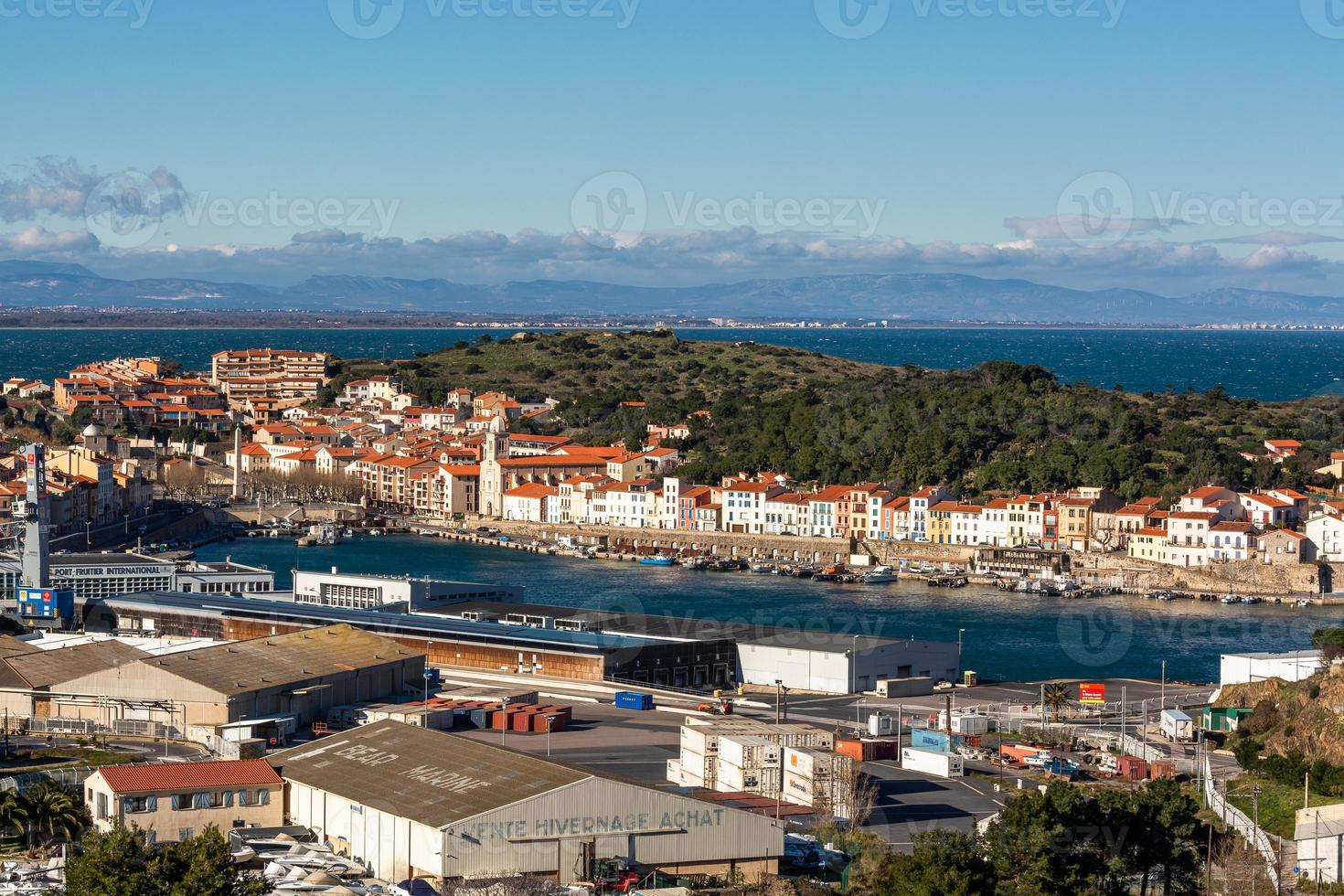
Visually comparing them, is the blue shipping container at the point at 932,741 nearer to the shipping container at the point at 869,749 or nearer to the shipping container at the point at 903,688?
the shipping container at the point at 869,749

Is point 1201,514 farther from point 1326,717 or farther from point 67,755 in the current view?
point 67,755

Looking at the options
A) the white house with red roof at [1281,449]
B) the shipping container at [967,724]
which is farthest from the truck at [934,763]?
the white house with red roof at [1281,449]

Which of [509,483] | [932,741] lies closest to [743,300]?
[509,483]

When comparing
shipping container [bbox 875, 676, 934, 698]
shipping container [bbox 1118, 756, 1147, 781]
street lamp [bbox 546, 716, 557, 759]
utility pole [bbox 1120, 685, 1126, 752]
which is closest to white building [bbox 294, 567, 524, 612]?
shipping container [bbox 875, 676, 934, 698]

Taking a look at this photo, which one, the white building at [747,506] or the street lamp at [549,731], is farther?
the white building at [747,506]

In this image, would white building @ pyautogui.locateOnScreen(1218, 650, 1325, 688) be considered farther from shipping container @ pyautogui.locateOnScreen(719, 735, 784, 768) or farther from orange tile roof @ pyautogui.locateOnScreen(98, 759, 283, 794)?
orange tile roof @ pyautogui.locateOnScreen(98, 759, 283, 794)

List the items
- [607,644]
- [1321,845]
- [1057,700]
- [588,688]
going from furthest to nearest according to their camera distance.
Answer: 1. [607,644]
2. [588,688]
3. [1057,700]
4. [1321,845]

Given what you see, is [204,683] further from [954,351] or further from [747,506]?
[954,351]
